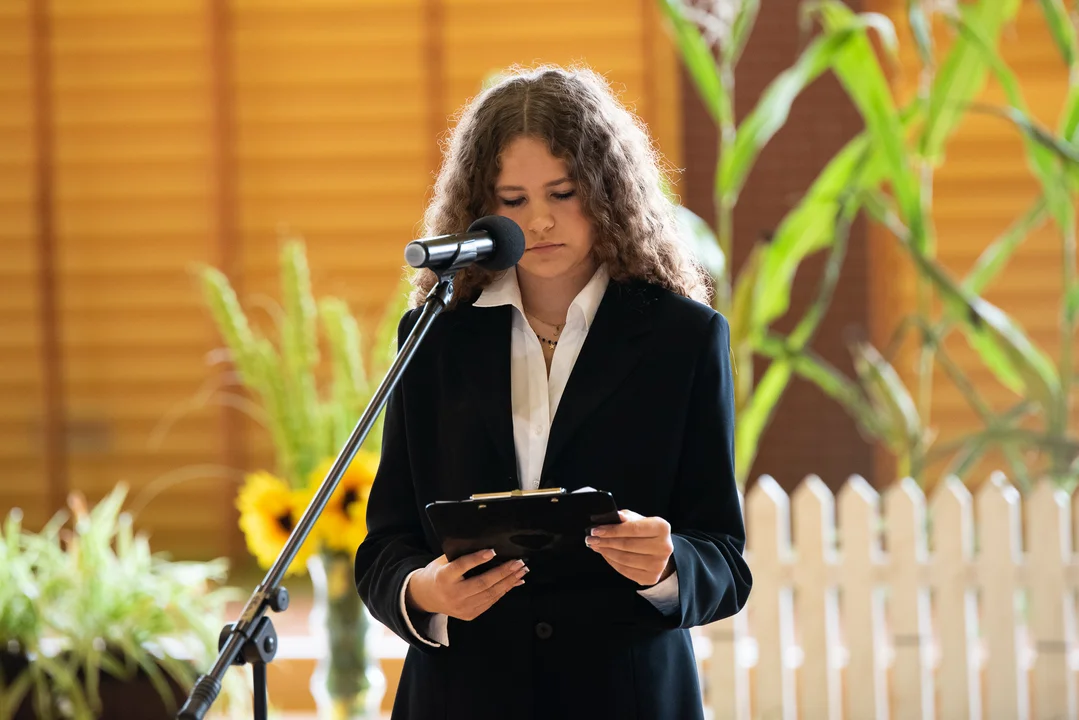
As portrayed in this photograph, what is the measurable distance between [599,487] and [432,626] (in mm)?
229

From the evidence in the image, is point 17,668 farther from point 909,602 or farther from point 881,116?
point 881,116

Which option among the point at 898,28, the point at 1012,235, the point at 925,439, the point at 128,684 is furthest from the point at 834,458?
the point at 128,684

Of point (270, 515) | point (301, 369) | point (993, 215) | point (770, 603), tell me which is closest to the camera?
point (270, 515)

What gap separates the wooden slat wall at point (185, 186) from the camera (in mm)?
4223

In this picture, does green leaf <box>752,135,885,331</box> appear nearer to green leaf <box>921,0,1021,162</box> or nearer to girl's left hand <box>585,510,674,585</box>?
green leaf <box>921,0,1021,162</box>

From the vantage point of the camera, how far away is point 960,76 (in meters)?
3.16

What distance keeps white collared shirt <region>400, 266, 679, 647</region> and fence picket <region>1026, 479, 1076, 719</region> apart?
6.50ft

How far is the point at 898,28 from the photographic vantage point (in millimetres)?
3904

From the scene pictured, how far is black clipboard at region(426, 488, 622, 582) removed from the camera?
1.09m

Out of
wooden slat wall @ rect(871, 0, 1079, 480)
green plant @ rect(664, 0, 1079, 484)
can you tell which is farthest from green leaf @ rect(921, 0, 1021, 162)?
wooden slat wall @ rect(871, 0, 1079, 480)

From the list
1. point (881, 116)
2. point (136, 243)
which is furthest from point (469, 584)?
point (136, 243)

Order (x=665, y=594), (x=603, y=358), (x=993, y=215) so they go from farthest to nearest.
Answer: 1. (x=993, y=215)
2. (x=603, y=358)
3. (x=665, y=594)

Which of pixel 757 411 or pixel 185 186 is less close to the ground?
pixel 185 186

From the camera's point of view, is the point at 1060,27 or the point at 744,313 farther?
the point at 744,313
